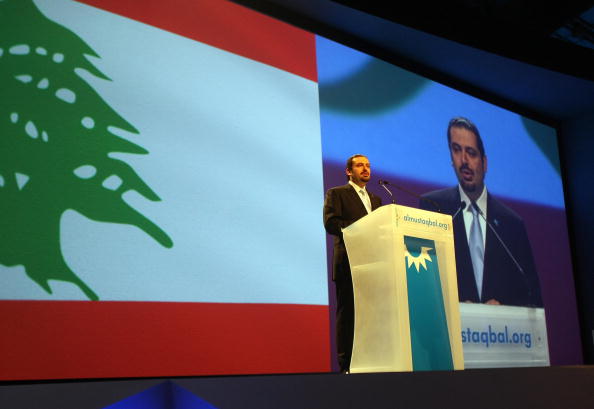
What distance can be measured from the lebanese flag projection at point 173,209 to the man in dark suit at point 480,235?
1485 mm

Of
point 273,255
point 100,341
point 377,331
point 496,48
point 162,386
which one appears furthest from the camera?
point 496,48

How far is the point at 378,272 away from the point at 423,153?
2569mm

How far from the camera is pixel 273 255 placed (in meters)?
3.36

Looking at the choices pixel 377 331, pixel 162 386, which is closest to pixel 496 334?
pixel 377 331

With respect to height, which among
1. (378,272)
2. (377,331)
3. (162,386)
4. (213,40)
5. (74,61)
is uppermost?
(213,40)

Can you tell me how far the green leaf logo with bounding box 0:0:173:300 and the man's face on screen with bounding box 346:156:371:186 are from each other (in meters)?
0.99

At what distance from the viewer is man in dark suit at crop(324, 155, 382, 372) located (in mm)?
2562

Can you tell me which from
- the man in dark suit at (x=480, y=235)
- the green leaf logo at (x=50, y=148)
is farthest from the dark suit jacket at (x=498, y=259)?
the green leaf logo at (x=50, y=148)

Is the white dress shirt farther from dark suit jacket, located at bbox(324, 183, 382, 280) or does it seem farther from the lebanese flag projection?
dark suit jacket, located at bbox(324, 183, 382, 280)

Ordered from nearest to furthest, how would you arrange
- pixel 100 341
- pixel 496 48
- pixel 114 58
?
pixel 100 341
pixel 114 58
pixel 496 48

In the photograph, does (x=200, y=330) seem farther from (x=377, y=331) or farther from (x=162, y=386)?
(x=162, y=386)

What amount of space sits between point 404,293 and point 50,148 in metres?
1.75

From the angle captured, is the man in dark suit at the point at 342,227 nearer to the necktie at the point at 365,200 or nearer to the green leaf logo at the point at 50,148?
the necktie at the point at 365,200

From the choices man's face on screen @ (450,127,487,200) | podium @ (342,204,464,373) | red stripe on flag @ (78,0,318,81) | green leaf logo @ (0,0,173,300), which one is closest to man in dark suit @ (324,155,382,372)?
podium @ (342,204,464,373)
